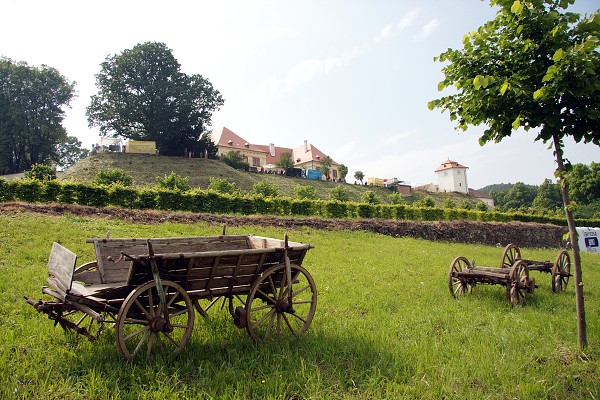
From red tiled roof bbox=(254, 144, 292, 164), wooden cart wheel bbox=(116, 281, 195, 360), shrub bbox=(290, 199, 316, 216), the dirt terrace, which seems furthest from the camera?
red tiled roof bbox=(254, 144, 292, 164)

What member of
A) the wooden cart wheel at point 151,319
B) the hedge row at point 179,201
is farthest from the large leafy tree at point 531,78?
the hedge row at point 179,201

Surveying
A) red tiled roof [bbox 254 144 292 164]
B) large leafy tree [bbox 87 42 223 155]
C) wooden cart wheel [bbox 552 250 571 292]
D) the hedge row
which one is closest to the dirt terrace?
the hedge row

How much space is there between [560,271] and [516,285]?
312cm

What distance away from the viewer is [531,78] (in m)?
4.69

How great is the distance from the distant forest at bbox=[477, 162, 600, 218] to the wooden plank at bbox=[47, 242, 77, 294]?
4930cm

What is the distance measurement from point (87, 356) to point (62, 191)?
1487cm

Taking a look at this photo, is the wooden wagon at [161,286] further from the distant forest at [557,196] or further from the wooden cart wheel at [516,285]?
the distant forest at [557,196]

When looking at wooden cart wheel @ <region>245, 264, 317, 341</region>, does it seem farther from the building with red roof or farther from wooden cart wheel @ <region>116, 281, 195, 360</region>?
the building with red roof

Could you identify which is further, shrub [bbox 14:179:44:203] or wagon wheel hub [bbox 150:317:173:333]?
shrub [bbox 14:179:44:203]

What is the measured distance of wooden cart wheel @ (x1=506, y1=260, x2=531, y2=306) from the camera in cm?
751

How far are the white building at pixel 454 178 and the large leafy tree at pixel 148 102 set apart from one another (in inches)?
2336

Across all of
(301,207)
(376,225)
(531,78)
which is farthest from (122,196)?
(531,78)

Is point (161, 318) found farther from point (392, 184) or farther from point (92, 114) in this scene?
point (392, 184)

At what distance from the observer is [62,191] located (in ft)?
53.6
